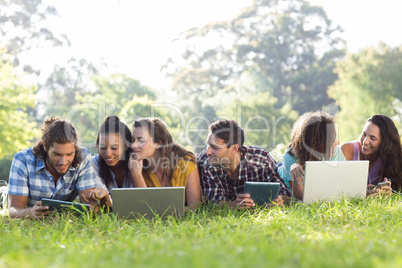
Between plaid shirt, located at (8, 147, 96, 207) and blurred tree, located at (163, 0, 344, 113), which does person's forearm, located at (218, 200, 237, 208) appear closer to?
plaid shirt, located at (8, 147, 96, 207)

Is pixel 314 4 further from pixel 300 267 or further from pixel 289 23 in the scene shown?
pixel 300 267

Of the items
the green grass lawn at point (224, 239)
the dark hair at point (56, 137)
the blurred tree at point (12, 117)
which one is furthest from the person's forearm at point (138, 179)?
the blurred tree at point (12, 117)

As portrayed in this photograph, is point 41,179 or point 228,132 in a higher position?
point 228,132

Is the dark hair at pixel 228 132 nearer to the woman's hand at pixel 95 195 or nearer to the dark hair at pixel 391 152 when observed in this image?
the woman's hand at pixel 95 195

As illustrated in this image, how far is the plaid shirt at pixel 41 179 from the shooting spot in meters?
3.33

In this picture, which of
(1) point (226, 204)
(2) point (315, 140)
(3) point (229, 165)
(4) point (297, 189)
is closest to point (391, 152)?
(2) point (315, 140)

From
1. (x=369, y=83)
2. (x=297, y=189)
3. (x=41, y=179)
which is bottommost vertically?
(x=297, y=189)

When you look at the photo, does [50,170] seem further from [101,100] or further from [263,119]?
[101,100]

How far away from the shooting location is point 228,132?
3.63 metres

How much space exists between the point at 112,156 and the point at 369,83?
2031 centimetres

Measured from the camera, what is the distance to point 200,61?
2484 cm

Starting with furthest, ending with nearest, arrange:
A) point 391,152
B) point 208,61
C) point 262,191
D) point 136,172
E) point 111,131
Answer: point 208,61
point 391,152
point 111,131
point 136,172
point 262,191

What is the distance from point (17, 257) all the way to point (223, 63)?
2392 centimetres

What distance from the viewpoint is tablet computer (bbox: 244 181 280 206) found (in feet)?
10.4
